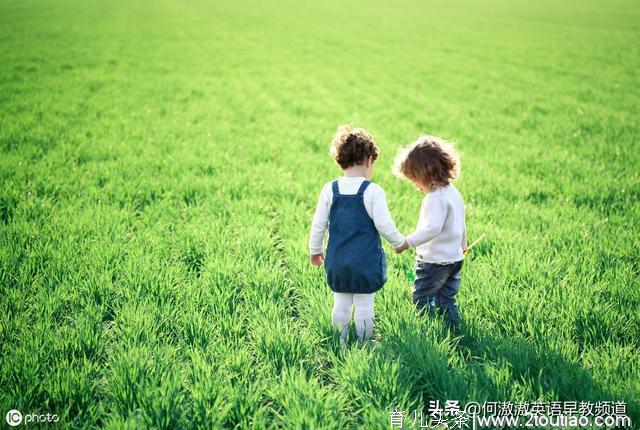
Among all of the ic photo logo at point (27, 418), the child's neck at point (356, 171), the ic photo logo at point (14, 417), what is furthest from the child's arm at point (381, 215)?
the ic photo logo at point (14, 417)

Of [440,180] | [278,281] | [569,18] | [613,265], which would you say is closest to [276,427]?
[278,281]

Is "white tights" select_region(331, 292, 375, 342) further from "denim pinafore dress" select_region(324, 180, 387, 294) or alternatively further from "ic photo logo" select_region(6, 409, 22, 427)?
"ic photo logo" select_region(6, 409, 22, 427)

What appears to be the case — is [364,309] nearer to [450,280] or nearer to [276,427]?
[450,280]

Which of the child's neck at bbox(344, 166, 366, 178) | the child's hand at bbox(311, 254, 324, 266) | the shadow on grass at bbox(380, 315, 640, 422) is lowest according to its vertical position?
the shadow on grass at bbox(380, 315, 640, 422)

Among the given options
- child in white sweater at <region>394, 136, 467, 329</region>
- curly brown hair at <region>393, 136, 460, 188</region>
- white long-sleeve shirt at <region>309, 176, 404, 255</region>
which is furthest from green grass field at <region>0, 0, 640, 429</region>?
curly brown hair at <region>393, 136, 460, 188</region>

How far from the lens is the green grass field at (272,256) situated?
225 cm

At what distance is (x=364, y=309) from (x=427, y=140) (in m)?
1.18

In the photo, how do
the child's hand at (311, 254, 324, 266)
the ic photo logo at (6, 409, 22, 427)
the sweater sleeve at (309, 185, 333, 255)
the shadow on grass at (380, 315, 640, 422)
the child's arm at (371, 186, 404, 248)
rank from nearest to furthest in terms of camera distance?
the ic photo logo at (6, 409, 22, 427) → the shadow on grass at (380, 315, 640, 422) → the child's arm at (371, 186, 404, 248) → the sweater sleeve at (309, 185, 333, 255) → the child's hand at (311, 254, 324, 266)

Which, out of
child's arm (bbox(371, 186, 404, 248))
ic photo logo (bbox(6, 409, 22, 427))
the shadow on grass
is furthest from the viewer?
child's arm (bbox(371, 186, 404, 248))

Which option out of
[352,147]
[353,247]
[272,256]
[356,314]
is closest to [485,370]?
[356,314]

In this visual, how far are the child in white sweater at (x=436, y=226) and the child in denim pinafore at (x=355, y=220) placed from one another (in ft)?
0.69

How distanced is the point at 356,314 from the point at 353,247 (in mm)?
480

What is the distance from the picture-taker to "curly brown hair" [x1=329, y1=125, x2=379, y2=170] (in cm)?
251

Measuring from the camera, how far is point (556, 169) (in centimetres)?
574
